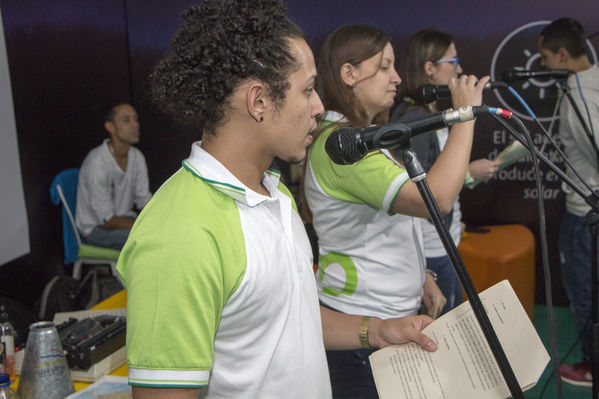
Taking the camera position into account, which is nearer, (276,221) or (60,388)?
(276,221)

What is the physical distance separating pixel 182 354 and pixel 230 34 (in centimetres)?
50

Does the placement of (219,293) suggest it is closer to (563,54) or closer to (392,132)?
(392,132)

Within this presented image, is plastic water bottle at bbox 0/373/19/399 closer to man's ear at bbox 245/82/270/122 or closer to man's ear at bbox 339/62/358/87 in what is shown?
man's ear at bbox 245/82/270/122

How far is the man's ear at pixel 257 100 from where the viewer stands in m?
0.94

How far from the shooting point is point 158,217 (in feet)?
2.76

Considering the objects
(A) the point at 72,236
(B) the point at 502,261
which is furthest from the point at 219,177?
(A) the point at 72,236

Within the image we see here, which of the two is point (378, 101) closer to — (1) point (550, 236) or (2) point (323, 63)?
(2) point (323, 63)

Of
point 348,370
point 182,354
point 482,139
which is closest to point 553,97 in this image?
point 482,139

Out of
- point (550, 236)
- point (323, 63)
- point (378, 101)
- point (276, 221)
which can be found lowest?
Answer: point (550, 236)

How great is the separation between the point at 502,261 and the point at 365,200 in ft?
7.40

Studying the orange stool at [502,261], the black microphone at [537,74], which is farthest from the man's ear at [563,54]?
the orange stool at [502,261]

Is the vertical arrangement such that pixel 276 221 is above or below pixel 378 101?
below

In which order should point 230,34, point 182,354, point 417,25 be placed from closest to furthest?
point 182,354 < point 230,34 < point 417,25

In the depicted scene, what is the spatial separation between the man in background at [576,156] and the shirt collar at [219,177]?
2.15 metres
